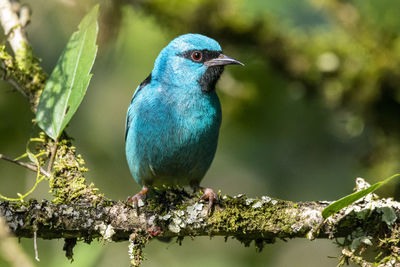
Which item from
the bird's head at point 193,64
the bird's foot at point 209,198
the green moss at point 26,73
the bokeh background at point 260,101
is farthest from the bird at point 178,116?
the bird's foot at point 209,198

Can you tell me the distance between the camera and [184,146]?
4.51 metres

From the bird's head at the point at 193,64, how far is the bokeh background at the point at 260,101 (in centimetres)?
76

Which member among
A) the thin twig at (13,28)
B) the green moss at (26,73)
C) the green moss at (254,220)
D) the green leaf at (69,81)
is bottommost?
the green moss at (254,220)

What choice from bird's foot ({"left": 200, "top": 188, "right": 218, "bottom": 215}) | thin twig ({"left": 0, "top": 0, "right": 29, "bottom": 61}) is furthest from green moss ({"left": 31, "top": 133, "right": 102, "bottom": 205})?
thin twig ({"left": 0, "top": 0, "right": 29, "bottom": 61})

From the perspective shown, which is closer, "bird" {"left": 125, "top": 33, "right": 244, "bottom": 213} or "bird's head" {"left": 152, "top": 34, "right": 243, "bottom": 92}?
"bird" {"left": 125, "top": 33, "right": 244, "bottom": 213}

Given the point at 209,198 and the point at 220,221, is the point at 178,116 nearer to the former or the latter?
the point at 209,198

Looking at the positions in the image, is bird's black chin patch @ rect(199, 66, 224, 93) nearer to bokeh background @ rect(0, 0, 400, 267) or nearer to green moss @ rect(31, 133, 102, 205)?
bokeh background @ rect(0, 0, 400, 267)

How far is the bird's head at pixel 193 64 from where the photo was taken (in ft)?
15.5

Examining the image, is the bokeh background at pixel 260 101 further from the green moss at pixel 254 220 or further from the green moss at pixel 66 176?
the green moss at pixel 254 220

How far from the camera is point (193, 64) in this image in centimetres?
479

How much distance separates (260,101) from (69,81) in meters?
3.62

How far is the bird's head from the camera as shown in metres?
4.72

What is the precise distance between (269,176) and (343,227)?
4.31 metres

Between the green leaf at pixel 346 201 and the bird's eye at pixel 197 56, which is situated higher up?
the bird's eye at pixel 197 56
